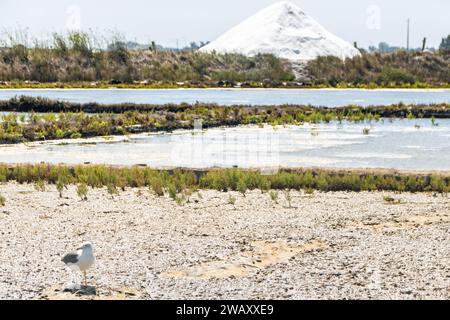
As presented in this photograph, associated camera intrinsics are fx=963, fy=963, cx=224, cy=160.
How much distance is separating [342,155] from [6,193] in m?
7.85

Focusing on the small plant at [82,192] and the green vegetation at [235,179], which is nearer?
the small plant at [82,192]

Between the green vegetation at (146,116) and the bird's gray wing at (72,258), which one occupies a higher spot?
the bird's gray wing at (72,258)

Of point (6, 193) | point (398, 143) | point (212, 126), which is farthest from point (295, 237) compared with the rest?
point (212, 126)

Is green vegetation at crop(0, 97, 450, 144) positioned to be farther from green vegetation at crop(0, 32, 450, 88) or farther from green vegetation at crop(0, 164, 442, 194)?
green vegetation at crop(0, 32, 450, 88)

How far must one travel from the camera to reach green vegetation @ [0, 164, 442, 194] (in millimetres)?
15914

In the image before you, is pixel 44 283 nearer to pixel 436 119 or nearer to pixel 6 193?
pixel 6 193

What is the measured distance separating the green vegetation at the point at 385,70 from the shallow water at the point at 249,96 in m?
4.67

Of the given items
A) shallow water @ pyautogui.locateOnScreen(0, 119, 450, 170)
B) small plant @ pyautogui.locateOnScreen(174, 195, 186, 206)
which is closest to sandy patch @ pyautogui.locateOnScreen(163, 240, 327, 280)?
small plant @ pyautogui.locateOnScreen(174, 195, 186, 206)

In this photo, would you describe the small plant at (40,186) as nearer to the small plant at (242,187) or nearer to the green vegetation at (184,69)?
the small plant at (242,187)

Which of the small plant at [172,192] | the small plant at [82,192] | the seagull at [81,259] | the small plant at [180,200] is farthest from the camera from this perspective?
the small plant at [82,192]

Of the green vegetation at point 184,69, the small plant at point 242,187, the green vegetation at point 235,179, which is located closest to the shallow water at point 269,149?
the green vegetation at point 235,179

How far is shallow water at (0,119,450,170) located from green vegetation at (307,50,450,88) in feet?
90.1

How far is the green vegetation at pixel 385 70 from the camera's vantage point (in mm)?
56500

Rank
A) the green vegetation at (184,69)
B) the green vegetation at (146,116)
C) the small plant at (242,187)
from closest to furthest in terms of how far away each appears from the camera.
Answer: the small plant at (242,187) → the green vegetation at (146,116) → the green vegetation at (184,69)
